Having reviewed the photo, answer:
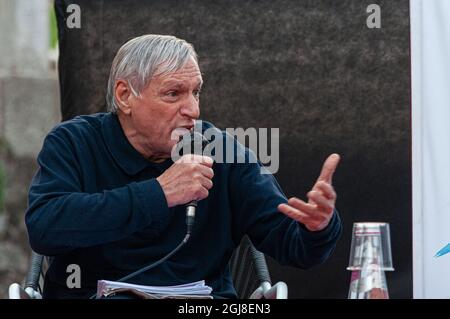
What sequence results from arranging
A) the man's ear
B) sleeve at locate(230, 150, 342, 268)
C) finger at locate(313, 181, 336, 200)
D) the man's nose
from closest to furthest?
finger at locate(313, 181, 336, 200), sleeve at locate(230, 150, 342, 268), the man's nose, the man's ear

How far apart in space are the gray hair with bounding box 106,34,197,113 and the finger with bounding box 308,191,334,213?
69 centimetres

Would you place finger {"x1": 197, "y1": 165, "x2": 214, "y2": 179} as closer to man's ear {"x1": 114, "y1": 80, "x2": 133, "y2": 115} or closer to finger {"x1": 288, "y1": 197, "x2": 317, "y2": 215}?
finger {"x1": 288, "y1": 197, "x2": 317, "y2": 215}

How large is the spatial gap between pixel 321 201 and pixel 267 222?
53cm

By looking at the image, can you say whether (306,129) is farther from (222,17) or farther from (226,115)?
(222,17)

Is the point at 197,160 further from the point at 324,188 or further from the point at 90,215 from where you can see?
the point at 324,188

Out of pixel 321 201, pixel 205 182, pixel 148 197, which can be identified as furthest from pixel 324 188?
pixel 148 197

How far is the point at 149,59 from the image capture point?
9.24ft

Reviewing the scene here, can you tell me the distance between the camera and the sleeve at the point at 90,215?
100 inches

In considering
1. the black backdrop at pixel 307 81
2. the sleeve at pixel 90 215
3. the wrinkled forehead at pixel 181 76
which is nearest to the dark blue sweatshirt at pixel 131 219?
the sleeve at pixel 90 215

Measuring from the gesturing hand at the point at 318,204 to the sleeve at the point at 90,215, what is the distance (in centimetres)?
37

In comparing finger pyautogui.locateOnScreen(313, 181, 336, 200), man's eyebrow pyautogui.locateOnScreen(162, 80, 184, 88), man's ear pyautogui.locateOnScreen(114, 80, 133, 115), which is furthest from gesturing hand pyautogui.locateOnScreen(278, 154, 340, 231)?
man's ear pyautogui.locateOnScreen(114, 80, 133, 115)

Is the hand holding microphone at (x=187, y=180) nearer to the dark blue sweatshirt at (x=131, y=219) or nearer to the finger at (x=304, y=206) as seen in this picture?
the dark blue sweatshirt at (x=131, y=219)

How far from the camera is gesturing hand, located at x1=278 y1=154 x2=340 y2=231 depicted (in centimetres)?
230
